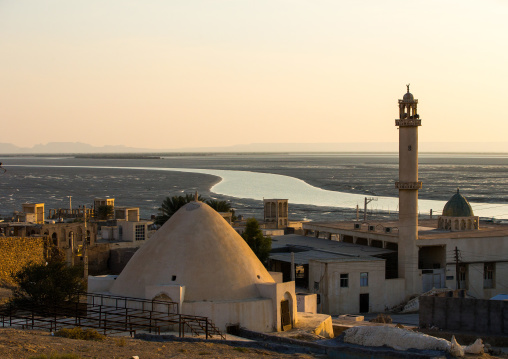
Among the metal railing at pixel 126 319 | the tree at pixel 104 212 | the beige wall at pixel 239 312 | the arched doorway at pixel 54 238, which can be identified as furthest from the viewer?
the tree at pixel 104 212

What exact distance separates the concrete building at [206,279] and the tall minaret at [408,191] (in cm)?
1542

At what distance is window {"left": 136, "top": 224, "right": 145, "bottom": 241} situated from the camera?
41062 millimetres

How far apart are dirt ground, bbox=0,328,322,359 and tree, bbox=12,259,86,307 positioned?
5141mm

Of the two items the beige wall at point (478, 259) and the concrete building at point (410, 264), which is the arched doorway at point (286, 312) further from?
the beige wall at point (478, 259)

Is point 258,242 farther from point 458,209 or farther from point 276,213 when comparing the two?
point 276,213

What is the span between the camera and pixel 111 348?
50.9ft

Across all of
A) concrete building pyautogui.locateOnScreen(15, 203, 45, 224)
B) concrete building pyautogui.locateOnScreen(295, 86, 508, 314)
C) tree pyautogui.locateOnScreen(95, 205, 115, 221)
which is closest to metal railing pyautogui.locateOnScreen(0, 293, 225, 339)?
concrete building pyautogui.locateOnScreen(295, 86, 508, 314)

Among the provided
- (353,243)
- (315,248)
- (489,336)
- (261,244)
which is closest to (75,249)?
(261,244)

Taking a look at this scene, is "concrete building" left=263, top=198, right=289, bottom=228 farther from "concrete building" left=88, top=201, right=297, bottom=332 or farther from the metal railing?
the metal railing

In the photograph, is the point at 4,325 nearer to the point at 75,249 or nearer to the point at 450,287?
the point at 75,249

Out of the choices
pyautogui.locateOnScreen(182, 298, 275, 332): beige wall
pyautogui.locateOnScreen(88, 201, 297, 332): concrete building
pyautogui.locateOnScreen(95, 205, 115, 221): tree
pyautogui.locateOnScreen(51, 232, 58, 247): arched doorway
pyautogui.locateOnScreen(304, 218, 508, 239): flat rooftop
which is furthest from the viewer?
pyautogui.locateOnScreen(95, 205, 115, 221): tree

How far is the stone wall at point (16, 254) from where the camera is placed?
100ft

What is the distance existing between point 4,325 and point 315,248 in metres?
22.4

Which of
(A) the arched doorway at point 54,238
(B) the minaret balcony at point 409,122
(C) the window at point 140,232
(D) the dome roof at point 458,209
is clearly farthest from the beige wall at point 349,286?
(A) the arched doorway at point 54,238
